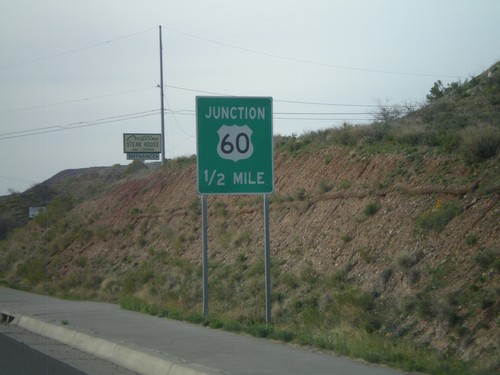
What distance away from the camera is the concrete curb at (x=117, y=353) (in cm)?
1262

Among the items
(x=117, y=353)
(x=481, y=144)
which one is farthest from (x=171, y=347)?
(x=481, y=144)

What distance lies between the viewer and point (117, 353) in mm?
15047

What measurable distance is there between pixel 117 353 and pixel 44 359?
142 centimetres

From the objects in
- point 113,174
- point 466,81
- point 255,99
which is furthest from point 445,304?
point 113,174

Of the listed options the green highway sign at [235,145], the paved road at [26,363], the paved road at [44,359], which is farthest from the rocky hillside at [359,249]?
the paved road at [26,363]

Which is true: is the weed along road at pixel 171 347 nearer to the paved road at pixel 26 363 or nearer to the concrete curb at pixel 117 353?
the concrete curb at pixel 117 353

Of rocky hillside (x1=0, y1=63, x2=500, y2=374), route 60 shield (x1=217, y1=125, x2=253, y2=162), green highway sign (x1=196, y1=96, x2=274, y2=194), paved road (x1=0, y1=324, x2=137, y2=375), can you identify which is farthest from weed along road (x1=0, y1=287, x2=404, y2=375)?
route 60 shield (x1=217, y1=125, x2=253, y2=162)

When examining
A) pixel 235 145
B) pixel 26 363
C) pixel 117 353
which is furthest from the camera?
pixel 235 145

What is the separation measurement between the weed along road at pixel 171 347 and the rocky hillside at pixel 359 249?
1.89ft

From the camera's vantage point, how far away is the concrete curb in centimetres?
1262

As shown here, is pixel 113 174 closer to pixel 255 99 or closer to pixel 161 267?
pixel 161 267

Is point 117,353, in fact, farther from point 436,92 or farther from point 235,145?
point 436,92

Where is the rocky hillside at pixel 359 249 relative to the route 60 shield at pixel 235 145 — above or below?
below

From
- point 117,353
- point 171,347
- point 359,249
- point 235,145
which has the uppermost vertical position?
point 235,145
